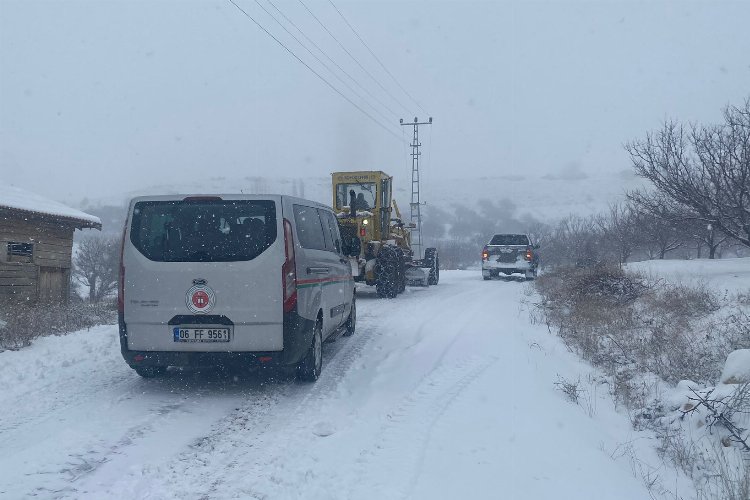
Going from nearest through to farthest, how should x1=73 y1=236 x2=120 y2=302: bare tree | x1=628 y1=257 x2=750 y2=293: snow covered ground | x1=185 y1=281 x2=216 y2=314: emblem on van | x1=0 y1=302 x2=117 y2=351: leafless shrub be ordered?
1. x1=185 y1=281 x2=216 y2=314: emblem on van
2. x1=0 y1=302 x2=117 y2=351: leafless shrub
3. x1=628 y1=257 x2=750 y2=293: snow covered ground
4. x1=73 y1=236 x2=120 y2=302: bare tree

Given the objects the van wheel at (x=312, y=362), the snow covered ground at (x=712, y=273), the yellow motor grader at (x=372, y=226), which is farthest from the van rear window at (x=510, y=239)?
the van wheel at (x=312, y=362)

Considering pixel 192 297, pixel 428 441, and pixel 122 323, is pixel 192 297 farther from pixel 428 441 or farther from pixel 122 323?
pixel 428 441

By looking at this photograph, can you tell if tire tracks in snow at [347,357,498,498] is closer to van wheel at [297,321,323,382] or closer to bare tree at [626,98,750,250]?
van wheel at [297,321,323,382]

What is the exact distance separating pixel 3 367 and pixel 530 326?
8.70 metres

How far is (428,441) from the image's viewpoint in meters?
4.62

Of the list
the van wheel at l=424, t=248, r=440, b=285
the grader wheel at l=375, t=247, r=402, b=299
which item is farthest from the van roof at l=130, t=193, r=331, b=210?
the van wheel at l=424, t=248, r=440, b=285

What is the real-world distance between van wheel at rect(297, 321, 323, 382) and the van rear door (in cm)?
72

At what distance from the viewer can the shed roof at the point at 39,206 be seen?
54.7 ft

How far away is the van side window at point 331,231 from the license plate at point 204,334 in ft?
7.95

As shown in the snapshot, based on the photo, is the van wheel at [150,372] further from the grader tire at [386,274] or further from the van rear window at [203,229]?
the grader tire at [386,274]

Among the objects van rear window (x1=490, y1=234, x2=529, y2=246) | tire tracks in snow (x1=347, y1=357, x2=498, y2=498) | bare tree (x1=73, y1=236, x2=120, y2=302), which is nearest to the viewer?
tire tracks in snow (x1=347, y1=357, x2=498, y2=498)

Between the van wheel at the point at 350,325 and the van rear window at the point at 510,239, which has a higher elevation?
the van rear window at the point at 510,239

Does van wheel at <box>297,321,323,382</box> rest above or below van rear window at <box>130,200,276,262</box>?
below

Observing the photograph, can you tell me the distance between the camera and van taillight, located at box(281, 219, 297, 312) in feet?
19.2
